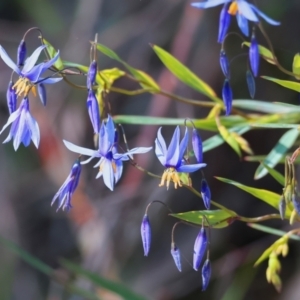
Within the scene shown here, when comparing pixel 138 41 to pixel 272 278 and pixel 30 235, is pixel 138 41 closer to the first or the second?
pixel 30 235

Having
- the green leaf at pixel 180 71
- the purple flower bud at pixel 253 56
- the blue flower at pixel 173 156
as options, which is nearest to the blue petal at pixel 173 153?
the blue flower at pixel 173 156

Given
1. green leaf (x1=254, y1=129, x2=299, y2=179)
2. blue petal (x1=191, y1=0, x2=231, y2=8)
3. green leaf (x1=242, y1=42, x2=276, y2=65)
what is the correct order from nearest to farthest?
blue petal (x1=191, y1=0, x2=231, y2=8) → green leaf (x1=242, y1=42, x2=276, y2=65) → green leaf (x1=254, y1=129, x2=299, y2=179)

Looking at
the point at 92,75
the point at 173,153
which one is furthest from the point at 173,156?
the point at 92,75

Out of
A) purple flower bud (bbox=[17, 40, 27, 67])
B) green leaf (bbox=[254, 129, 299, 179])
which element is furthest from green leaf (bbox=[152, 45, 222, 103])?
purple flower bud (bbox=[17, 40, 27, 67])

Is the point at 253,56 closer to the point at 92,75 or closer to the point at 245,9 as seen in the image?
the point at 245,9

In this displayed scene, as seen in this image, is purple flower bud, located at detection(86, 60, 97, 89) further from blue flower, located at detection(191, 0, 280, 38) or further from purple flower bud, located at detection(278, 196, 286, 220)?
purple flower bud, located at detection(278, 196, 286, 220)
